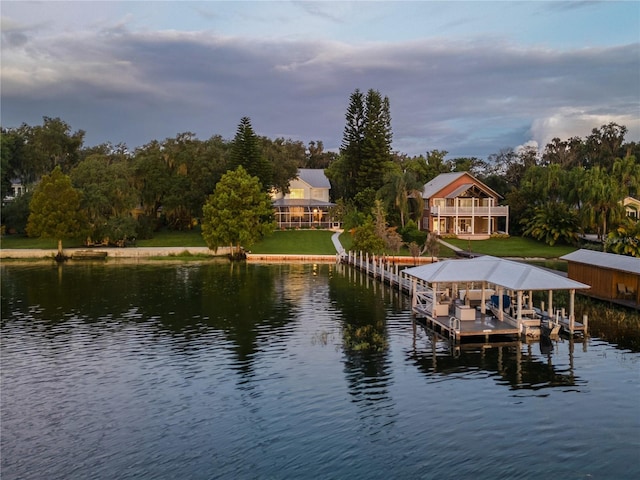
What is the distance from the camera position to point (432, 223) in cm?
7862

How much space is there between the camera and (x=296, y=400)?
20.9 m

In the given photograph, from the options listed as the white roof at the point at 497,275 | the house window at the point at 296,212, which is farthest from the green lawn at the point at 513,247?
the white roof at the point at 497,275

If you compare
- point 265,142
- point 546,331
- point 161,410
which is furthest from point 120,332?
point 265,142

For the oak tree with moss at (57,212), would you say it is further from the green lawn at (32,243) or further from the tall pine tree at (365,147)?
the tall pine tree at (365,147)

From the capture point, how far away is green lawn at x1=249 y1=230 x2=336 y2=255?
6775cm

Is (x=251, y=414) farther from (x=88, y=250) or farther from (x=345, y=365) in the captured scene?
(x=88, y=250)

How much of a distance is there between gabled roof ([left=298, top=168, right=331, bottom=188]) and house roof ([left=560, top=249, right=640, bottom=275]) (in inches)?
2216

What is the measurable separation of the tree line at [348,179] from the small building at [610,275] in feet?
64.2

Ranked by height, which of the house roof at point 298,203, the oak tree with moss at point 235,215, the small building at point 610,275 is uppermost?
the house roof at point 298,203

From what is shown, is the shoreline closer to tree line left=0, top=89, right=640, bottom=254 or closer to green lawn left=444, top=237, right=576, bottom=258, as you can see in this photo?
tree line left=0, top=89, right=640, bottom=254

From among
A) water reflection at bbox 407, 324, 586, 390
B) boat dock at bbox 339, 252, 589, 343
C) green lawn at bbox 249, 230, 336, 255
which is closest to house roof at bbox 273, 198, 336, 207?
green lawn at bbox 249, 230, 336, 255

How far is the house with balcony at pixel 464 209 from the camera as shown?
249 ft

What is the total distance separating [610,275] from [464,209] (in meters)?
39.7

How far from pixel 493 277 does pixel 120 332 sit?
19218 millimetres
